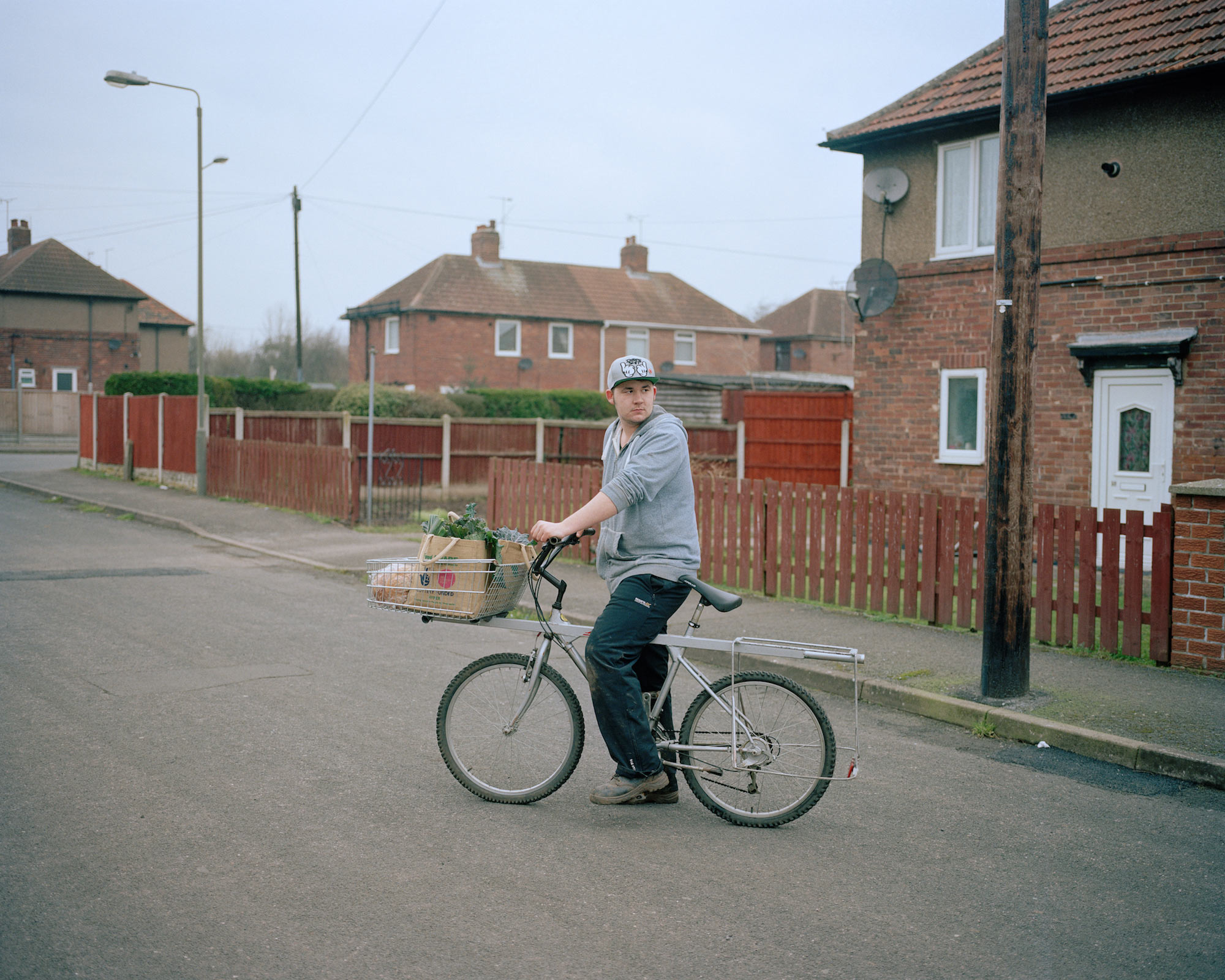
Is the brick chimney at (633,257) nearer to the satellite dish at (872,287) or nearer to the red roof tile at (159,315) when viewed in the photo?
the red roof tile at (159,315)

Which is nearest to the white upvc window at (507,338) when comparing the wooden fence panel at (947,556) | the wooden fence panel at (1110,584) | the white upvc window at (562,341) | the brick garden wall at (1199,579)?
the white upvc window at (562,341)

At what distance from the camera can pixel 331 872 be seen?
13.6 ft

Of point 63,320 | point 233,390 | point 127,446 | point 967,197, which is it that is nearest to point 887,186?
point 967,197

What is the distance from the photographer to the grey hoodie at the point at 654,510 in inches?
184

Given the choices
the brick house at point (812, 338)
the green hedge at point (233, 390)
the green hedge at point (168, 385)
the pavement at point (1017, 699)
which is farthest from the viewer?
the brick house at point (812, 338)

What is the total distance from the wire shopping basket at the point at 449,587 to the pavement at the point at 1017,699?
167 cm

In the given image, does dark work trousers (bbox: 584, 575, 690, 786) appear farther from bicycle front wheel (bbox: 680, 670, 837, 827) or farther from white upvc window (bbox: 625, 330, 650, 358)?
white upvc window (bbox: 625, 330, 650, 358)

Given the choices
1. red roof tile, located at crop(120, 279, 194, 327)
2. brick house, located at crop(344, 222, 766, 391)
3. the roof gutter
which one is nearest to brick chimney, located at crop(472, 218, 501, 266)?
brick house, located at crop(344, 222, 766, 391)

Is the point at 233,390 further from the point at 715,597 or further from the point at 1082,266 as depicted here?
the point at 715,597

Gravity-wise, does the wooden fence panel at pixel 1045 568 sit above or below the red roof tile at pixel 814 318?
below

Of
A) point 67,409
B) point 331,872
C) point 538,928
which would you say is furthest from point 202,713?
point 67,409

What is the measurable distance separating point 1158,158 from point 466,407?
2136cm

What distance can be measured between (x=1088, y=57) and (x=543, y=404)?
23.5m

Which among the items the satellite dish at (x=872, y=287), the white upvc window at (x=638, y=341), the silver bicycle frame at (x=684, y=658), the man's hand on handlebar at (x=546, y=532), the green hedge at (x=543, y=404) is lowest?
the silver bicycle frame at (x=684, y=658)
